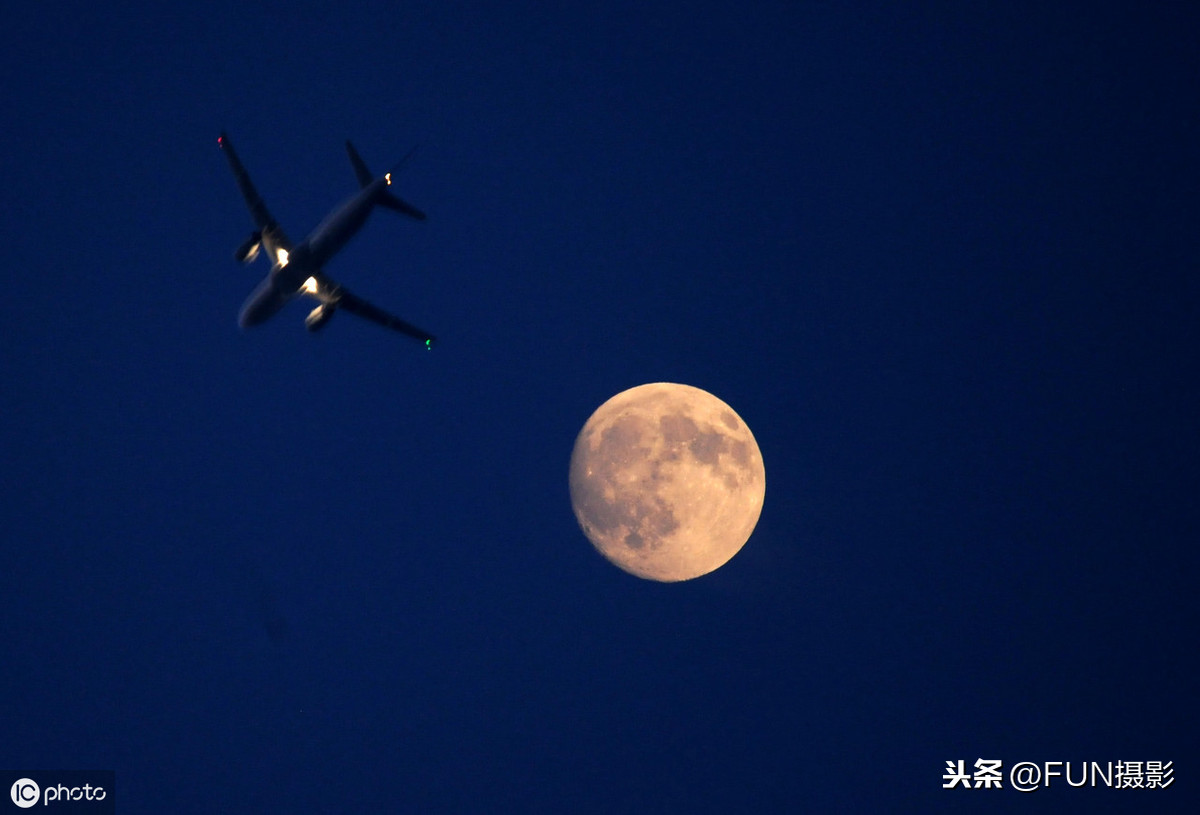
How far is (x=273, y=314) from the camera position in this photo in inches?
1313

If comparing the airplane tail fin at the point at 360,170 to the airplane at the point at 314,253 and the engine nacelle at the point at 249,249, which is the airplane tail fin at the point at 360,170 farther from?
the engine nacelle at the point at 249,249

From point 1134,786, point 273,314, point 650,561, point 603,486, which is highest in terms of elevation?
point 273,314

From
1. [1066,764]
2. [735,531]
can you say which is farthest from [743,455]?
[1066,764]

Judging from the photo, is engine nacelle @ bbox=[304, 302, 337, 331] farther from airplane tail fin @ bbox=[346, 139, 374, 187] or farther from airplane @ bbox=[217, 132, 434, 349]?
airplane tail fin @ bbox=[346, 139, 374, 187]

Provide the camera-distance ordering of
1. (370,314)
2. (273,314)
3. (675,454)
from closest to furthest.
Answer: (675,454), (273,314), (370,314)

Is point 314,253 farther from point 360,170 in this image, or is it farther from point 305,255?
point 360,170

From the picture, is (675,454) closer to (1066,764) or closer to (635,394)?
(635,394)

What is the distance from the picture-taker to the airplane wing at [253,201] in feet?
104

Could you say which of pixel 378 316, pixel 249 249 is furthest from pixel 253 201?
pixel 378 316

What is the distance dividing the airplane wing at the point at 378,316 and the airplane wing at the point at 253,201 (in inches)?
157

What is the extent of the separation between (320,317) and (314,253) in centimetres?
631

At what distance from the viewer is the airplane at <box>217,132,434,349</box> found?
1141 inches

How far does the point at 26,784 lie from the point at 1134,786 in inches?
A: 1894

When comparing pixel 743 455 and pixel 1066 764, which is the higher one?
pixel 743 455
